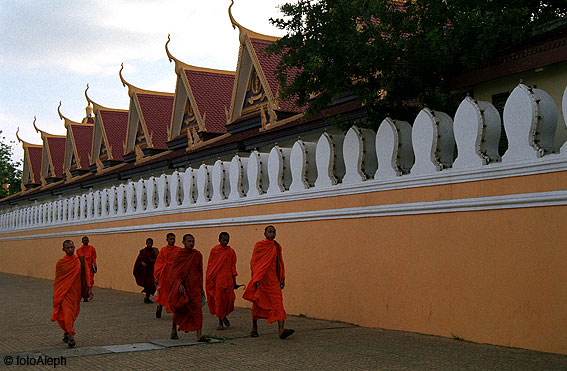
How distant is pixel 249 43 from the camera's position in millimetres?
15359

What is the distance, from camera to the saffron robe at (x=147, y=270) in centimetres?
1376

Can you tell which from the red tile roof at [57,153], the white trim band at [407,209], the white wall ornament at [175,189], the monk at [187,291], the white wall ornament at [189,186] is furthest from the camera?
A: the red tile roof at [57,153]

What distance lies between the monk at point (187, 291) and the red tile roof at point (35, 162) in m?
27.2

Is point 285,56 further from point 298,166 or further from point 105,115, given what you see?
point 105,115

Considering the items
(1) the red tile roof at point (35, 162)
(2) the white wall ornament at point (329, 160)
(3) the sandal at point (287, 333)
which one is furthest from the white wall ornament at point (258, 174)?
(1) the red tile roof at point (35, 162)

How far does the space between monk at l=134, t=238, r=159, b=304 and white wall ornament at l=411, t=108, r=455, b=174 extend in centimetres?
723

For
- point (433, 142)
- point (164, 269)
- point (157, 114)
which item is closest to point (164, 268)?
point (164, 269)

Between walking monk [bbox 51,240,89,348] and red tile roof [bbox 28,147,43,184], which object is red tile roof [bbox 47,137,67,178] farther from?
walking monk [bbox 51,240,89,348]

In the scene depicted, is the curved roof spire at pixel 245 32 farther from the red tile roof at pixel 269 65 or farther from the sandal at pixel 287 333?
the sandal at pixel 287 333

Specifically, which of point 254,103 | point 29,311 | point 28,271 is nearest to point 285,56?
point 254,103

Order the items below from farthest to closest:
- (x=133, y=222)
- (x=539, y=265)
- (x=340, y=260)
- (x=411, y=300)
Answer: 1. (x=133, y=222)
2. (x=340, y=260)
3. (x=411, y=300)
4. (x=539, y=265)

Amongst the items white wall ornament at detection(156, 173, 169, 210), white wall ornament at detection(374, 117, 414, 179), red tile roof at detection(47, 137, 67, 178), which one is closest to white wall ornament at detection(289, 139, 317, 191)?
white wall ornament at detection(374, 117, 414, 179)

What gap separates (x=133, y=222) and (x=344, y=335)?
913cm

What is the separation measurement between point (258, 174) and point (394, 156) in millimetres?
3254
